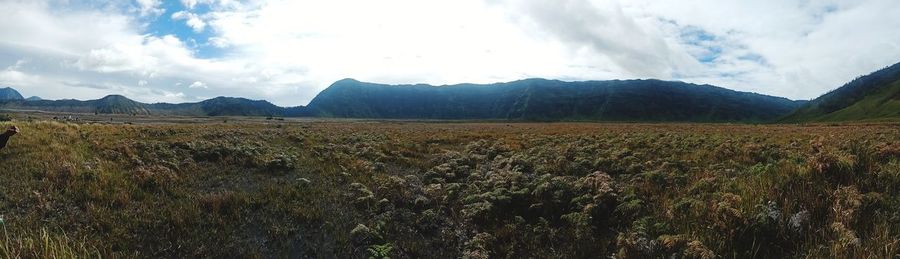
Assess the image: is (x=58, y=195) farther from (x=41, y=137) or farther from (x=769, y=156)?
(x=769, y=156)

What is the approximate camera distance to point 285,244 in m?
8.77

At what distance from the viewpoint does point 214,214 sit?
980 centimetres

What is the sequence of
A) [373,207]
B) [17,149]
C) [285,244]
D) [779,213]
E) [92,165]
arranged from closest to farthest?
1. [779,213]
2. [285,244]
3. [373,207]
4. [92,165]
5. [17,149]

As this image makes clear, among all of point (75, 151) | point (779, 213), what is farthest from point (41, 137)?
point (779, 213)

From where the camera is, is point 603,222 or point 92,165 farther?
point 92,165

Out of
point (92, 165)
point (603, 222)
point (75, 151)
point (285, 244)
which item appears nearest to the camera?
point (285, 244)

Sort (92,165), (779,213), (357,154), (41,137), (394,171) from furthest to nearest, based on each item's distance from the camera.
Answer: (357,154) < (394,171) < (41,137) < (92,165) < (779,213)

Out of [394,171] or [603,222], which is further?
[394,171]

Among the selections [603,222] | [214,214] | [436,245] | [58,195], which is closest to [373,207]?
[436,245]

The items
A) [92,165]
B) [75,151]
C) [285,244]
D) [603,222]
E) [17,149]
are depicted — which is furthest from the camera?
[75,151]

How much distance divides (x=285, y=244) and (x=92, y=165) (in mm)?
8624

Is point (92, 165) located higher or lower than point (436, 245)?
higher

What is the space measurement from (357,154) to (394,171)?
16.7ft

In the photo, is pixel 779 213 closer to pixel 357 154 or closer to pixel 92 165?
pixel 92 165
